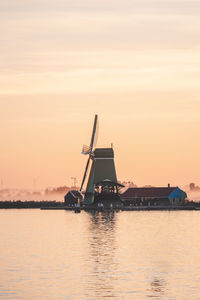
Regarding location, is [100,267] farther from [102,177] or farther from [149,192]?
[149,192]

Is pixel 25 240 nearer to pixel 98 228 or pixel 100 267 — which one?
pixel 98 228

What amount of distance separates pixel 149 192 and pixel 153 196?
1.40 meters

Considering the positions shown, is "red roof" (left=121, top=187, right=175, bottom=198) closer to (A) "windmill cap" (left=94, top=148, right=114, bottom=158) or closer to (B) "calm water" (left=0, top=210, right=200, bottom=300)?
(A) "windmill cap" (left=94, top=148, right=114, bottom=158)

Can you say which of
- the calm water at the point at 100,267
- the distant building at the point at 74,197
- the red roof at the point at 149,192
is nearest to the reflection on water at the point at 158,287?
the calm water at the point at 100,267

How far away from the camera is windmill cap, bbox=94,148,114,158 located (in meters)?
167

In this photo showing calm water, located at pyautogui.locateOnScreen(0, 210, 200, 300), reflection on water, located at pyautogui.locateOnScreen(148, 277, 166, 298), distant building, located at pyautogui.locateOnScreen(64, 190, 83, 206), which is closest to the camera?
reflection on water, located at pyautogui.locateOnScreen(148, 277, 166, 298)

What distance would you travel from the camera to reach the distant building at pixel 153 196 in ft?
639

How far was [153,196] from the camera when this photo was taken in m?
195

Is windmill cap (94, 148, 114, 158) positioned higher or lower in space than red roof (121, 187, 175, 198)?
higher

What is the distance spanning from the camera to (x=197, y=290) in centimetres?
4512

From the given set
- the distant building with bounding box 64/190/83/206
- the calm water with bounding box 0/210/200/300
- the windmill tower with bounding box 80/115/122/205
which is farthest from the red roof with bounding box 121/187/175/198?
the calm water with bounding box 0/210/200/300

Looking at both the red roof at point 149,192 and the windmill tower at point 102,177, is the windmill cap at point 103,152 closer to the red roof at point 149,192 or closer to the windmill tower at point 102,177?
the windmill tower at point 102,177

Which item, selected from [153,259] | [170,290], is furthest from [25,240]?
[170,290]

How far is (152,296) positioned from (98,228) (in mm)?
58579
